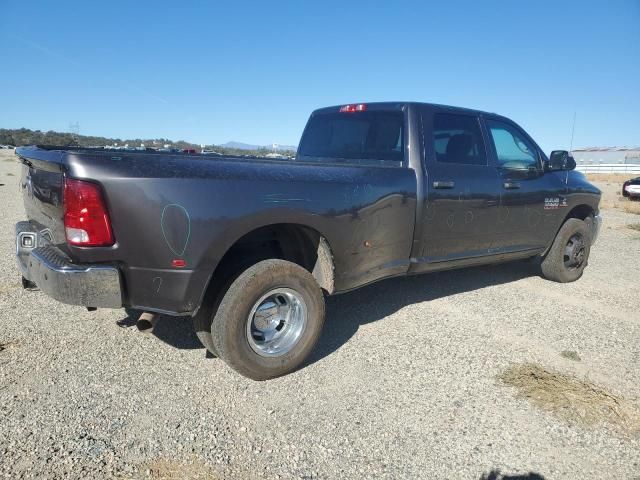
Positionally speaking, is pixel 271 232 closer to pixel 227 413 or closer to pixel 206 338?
pixel 206 338

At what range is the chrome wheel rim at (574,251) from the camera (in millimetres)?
5809

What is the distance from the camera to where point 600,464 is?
2.45 meters

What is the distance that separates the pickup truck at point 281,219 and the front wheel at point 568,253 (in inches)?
24.3

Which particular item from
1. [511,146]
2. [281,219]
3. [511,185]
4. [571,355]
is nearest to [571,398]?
[571,355]

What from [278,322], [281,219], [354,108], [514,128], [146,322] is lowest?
[278,322]

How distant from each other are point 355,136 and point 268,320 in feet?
7.19

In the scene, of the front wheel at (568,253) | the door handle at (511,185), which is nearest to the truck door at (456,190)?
the door handle at (511,185)

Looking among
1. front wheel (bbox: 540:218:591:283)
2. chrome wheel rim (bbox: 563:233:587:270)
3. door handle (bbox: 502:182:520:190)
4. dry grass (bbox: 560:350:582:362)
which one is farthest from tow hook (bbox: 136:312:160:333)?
chrome wheel rim (bbox: 563:233:587:270)

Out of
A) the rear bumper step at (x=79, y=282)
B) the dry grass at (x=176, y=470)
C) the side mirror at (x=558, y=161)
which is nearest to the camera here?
the dry grass at (x=176, y=470)

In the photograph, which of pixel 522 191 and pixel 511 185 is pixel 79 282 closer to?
pixel 511 185

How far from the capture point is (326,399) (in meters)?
2.98

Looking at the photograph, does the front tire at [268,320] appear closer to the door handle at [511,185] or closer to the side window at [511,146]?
the door handle at [511,185]

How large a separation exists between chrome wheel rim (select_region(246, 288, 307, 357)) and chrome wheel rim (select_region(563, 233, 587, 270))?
398cm

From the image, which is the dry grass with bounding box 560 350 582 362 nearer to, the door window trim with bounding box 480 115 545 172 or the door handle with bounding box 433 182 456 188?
the door handle with bounding box 433 182 456 188
